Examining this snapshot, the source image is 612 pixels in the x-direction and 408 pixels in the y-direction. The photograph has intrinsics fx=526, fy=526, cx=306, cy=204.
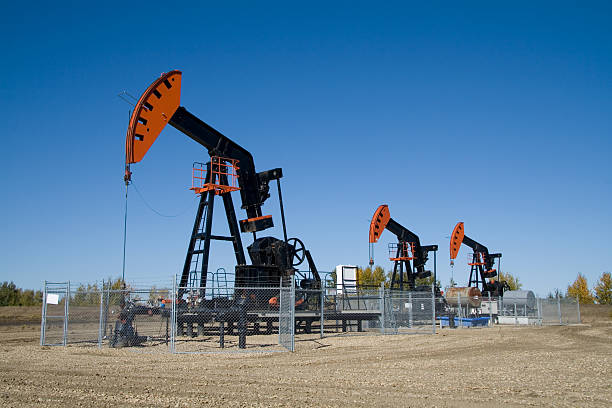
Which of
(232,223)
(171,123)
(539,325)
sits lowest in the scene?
(539,325)

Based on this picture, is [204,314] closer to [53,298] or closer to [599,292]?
[53,298]

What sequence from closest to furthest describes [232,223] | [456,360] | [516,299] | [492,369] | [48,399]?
1. [48,399]
2. [492,369]
3. [456,360]
4. [232,223]
5. [516,299]

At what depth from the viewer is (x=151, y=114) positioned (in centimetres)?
1424

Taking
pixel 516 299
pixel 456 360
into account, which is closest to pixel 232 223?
pixel 456 360

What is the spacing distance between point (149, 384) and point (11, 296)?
5377cm

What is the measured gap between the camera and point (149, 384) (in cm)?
820

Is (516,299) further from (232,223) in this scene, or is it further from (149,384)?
(149,384)

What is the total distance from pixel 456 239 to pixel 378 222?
9.67 m

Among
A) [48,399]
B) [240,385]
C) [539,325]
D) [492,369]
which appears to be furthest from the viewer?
[539,325]

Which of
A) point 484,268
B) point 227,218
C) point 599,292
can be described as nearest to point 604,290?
point 599,292

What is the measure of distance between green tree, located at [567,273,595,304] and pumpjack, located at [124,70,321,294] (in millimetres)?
51075

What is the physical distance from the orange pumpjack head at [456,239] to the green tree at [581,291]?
31.5 metres

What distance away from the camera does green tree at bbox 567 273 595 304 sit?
2308 inches

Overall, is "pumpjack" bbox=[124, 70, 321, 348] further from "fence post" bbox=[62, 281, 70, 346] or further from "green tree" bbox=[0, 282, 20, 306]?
"green tree" bbox=[0, 282, 20, 306]
